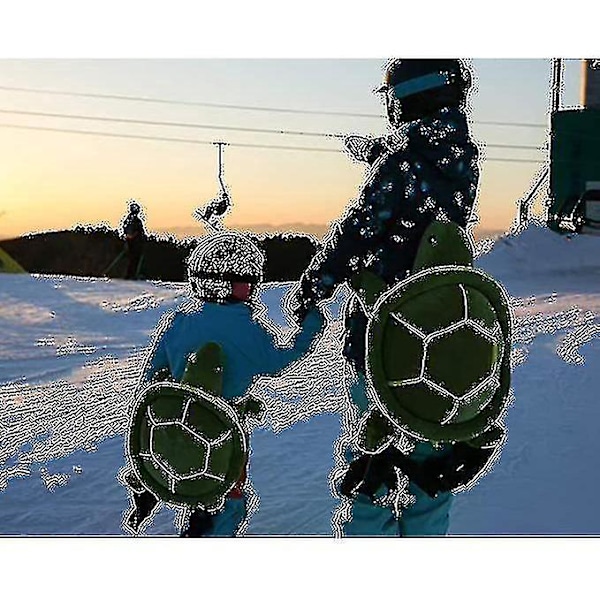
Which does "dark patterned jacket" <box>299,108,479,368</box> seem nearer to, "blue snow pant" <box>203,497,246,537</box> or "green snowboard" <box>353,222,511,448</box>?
"green snowboard" <box>353,222,511,448</box>

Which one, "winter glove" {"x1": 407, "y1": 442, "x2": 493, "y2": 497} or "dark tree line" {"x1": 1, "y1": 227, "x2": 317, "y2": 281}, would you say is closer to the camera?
"winter glove" {"x1": 407, "y1": 442, "x2": 493, "y2": 497}

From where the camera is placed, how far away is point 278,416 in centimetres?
265

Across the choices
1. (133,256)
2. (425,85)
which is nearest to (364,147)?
(425,85)

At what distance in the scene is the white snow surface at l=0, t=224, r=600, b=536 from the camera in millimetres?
2453

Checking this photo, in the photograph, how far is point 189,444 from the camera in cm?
217

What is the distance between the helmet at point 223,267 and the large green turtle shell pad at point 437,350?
365 millimetres

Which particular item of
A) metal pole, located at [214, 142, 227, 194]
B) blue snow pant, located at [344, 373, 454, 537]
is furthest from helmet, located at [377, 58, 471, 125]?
blue snow pant, located at [344, 373, 454, 537]

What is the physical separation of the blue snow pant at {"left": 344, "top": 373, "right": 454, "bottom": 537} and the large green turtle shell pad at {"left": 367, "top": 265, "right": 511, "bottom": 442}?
0.60 feet

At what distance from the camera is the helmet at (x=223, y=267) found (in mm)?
2164

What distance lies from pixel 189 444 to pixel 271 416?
20.1 inches

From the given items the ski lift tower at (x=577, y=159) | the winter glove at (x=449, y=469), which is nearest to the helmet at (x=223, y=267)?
the winter glove at (x=449, y=469)
